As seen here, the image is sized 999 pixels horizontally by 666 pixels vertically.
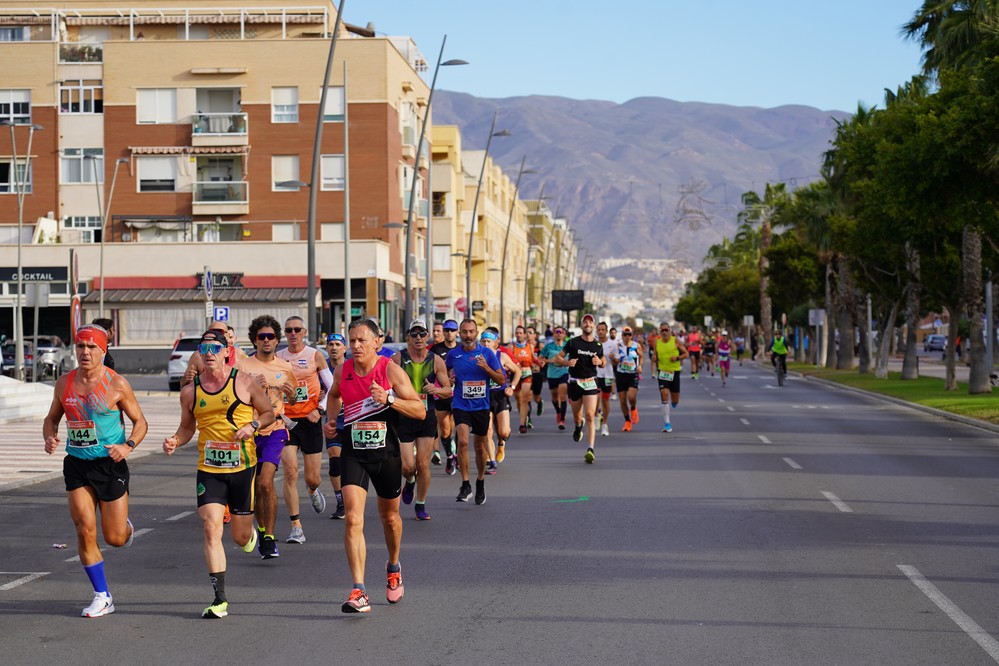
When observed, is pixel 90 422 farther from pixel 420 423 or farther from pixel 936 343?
pixel 936 343

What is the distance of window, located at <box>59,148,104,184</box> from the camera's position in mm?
61562

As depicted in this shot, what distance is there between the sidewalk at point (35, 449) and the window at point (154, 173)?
28822 millimetres

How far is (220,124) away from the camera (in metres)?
61.5

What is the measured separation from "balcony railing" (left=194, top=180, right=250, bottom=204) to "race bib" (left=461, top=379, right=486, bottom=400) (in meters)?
47.6

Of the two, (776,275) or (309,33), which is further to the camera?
(776,275)

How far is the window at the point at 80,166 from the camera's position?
202ft

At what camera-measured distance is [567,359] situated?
20422 millimetres

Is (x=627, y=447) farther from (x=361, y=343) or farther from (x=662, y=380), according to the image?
(x=361, y=343)

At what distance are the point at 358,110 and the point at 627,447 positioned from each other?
42.2 meters

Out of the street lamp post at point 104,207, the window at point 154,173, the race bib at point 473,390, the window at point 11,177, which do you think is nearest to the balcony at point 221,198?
the window at point 154,173

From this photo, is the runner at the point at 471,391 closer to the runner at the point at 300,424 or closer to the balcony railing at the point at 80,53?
the runner at the point at 300,424

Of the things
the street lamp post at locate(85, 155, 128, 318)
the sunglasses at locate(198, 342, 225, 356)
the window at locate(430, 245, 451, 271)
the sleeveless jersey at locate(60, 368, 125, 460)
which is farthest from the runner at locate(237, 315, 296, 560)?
the window at locate(430, 245, 451, 271)

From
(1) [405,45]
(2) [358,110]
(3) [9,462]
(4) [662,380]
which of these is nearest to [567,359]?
(4) [662,380]

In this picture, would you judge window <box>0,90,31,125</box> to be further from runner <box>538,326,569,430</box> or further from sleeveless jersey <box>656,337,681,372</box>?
sleeveless jersey <box>656,337,681,372</box>
